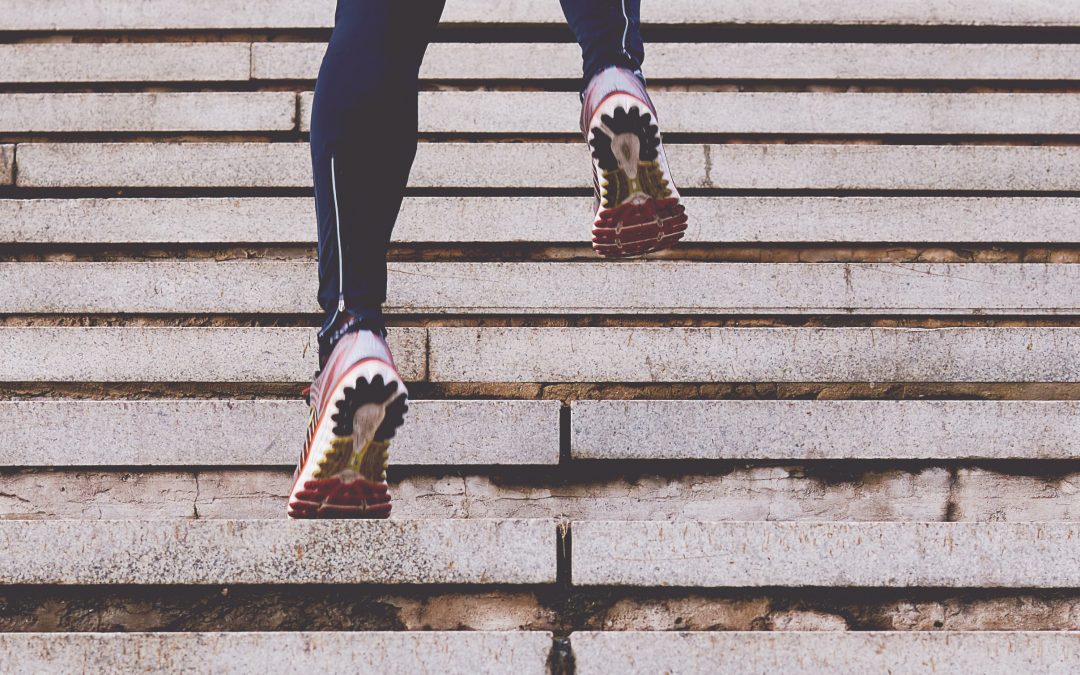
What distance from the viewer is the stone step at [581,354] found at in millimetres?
2035

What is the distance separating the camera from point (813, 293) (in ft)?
7.22

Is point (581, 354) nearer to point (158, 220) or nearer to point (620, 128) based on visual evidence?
point (620, 128)

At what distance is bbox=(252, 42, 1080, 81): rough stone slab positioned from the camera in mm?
2768

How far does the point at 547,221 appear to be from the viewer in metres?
2.35

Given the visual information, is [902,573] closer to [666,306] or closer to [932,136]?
[666,306]

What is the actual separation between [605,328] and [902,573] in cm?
93

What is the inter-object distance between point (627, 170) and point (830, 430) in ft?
2.92

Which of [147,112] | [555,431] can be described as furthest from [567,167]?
[147,112]

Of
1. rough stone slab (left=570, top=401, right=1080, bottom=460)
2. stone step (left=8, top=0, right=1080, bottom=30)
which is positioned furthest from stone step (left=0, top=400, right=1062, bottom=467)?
stone step (left=8, top=0, right=1080, bottom=30)

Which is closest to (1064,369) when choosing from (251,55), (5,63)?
(251,55)

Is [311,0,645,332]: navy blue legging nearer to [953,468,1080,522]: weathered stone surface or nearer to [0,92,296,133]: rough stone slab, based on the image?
[953,468,1080,522]: weathered stone surface

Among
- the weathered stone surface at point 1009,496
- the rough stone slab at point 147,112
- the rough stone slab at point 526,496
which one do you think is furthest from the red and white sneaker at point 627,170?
the rough stone slab at point 147,112

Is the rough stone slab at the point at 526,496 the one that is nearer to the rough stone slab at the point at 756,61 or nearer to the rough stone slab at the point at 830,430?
the rough stone slab at the point at 830,430

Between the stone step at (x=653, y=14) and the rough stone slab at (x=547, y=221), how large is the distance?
93 cm
